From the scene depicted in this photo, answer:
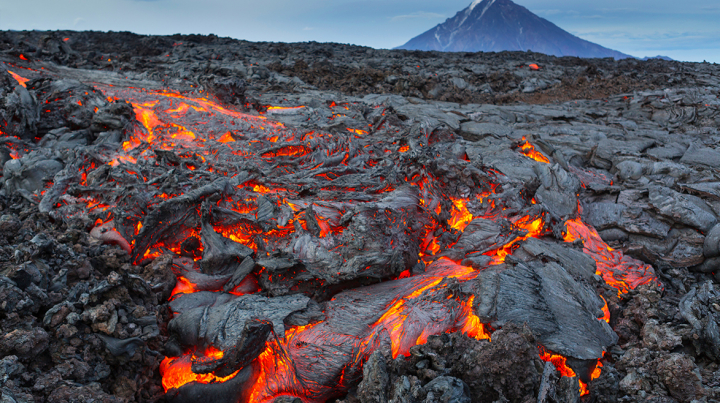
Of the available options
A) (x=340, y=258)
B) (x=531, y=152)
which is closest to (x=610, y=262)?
(x=531, y=152)

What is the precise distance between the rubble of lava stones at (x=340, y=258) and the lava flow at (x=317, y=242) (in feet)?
0.10

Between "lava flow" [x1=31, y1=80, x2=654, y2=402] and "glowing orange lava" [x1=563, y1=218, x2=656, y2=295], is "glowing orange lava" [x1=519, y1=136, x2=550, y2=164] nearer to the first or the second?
"lava flow" [x1=31, y1=80, x2=654, y2=402]

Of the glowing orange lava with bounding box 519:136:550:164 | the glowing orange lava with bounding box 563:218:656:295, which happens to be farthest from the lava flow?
the glowing orange lava with bounding box 519:136:550:164

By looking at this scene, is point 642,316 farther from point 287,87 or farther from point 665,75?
point 665,75

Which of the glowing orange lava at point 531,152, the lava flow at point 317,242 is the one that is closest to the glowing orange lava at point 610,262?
the lava flow at point 317,242

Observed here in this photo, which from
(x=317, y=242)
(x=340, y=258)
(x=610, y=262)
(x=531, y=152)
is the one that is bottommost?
(x=610, y=262)

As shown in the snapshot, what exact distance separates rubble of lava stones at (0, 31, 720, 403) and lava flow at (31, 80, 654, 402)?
0.03 meters

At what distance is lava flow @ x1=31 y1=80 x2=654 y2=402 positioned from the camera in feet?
11.7

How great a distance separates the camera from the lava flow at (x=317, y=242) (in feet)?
11.7

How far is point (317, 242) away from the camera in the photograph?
4.49 m

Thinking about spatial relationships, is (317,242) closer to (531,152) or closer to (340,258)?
(340,258)

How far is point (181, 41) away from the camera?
2555 cm

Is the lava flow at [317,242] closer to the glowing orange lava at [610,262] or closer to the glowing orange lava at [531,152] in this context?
the glowing orange lava at [610,262]

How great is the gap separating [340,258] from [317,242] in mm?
382
